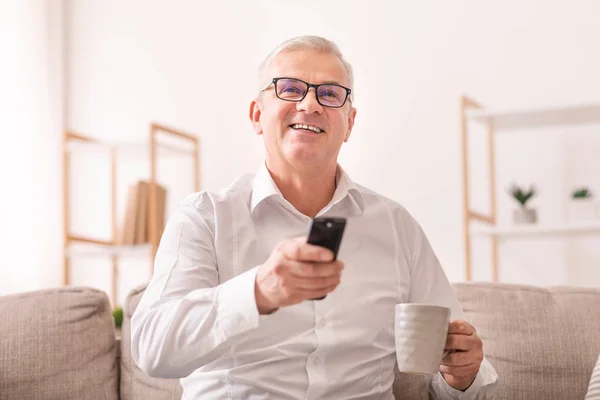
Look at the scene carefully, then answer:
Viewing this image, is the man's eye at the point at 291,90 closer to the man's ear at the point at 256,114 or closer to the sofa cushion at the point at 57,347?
the man's ear at the point at 256,114

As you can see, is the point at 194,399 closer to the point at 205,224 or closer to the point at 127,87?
the point at 205,224

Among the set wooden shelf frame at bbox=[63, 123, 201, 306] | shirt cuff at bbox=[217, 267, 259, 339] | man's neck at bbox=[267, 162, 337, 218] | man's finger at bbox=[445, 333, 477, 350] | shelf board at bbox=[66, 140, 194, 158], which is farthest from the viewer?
shelf board at bbox=[66, 140, 194, 158]

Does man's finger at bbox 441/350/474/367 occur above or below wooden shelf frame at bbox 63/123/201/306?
below

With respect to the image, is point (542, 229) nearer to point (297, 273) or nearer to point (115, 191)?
point (297, 273)

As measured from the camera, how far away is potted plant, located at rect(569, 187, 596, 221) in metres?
2.67

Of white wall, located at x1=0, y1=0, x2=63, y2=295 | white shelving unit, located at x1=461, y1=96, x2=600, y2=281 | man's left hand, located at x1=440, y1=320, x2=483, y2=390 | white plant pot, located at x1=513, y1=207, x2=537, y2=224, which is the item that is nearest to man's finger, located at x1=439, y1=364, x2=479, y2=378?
man's left hand, located at x1=440, y1=320, x2=483, y2=390

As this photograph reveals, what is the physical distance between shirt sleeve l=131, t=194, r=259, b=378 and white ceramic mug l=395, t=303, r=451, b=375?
0.66 ft

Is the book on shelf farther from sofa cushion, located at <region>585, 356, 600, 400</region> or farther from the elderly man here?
sofa cushion, located at <region>585, 356, 600, 400</region>

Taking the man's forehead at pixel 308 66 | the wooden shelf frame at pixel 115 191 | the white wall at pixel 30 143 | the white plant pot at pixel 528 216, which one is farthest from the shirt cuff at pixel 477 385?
the white wall at pixel 30 143

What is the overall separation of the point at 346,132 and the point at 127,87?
2.55 meters

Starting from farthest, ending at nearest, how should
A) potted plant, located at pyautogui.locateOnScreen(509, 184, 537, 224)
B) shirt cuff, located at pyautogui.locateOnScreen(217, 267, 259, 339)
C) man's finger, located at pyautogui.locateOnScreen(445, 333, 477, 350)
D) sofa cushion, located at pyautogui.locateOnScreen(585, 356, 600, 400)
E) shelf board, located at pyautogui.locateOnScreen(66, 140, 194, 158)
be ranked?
shelf board, located at pyautogui.locateOnScreen(66, 140, 194, 158) < potted plant, located at pyautogui.locateOnScreen(509, 184, 537, 224) < sofa cushion, located at pyautogui.locateOnScreen(585, 356, 600, 400) < man's finger, located at pyautogui.locateOnScreen(445, 333, 477, 350) < shirt cuff, located at pyautogui.locateOnScreen(217, 267, 259, 339)

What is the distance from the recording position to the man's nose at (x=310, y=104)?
1354 millimetres

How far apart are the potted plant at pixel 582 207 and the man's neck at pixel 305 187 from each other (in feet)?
5.08

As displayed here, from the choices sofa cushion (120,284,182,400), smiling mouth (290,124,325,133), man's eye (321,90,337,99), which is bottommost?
sofa cushion (120,284,182,400)
